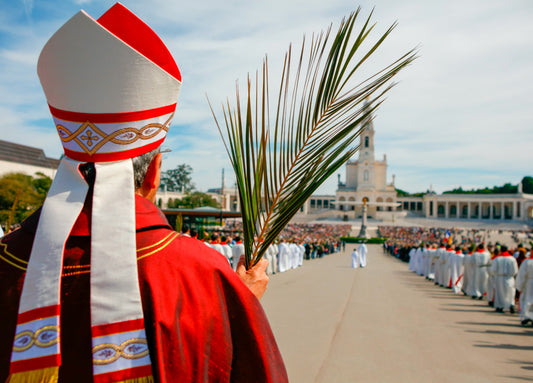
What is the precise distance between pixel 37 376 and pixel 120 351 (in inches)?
9.4

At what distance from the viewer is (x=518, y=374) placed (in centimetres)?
549

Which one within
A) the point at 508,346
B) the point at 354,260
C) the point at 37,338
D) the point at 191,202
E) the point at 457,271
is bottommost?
the point at 354,260

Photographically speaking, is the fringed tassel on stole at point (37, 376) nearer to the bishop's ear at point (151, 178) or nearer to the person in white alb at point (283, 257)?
the bishop's ear at point (151, 178)

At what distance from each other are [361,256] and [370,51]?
69.2ft

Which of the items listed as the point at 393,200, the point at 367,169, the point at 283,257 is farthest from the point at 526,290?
the point at 367,169

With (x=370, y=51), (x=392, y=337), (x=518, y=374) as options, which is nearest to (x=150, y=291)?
(x=370, y=51)

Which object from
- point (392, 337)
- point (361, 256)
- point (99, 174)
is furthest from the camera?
point (361, 256)

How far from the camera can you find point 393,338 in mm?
7051

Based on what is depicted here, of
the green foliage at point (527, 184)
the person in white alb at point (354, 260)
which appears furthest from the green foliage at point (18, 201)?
the green foliage at point (527, 184)

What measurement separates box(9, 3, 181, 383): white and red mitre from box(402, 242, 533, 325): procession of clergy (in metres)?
10.1

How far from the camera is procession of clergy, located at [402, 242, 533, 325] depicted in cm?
914

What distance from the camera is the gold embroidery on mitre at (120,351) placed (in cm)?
109

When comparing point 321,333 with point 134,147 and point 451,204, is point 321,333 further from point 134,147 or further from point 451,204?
point 451,204

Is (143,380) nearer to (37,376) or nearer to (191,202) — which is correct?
(37,376)
